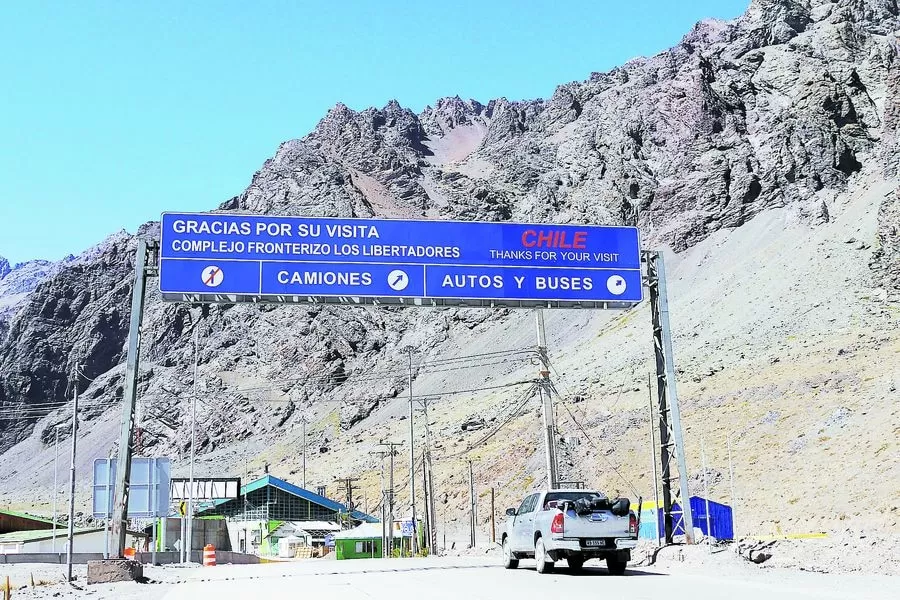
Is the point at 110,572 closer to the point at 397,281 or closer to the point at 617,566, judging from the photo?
the point at 397,281

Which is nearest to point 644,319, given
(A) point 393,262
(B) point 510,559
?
(A) point 393,262

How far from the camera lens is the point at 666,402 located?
2658cm

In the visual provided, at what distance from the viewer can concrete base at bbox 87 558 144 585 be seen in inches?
874

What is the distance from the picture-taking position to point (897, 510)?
4184 centimetres

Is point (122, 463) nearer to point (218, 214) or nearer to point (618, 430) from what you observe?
point (218, 214)

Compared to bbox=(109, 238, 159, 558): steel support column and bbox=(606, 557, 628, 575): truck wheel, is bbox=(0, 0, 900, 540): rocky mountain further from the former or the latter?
bbox=(109, 238, 159, 558): steel support column

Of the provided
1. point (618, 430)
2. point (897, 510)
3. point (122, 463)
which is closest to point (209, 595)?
point (122, 463)

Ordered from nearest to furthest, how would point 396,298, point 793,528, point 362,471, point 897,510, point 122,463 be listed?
point 122,463, point 396,298, point 897,510, point 793,528, point 362,471

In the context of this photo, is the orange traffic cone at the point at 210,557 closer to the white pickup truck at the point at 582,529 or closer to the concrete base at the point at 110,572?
the concrete base at the point at 110,572

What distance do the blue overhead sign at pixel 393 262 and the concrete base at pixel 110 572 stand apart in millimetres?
6421

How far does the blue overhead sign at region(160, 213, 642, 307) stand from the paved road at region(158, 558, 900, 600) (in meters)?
6.85

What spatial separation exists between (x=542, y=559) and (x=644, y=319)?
90889mm

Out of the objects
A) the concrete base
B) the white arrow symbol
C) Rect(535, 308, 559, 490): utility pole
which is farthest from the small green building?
the concrete base

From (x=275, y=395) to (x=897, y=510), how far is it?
111687 millimetres
